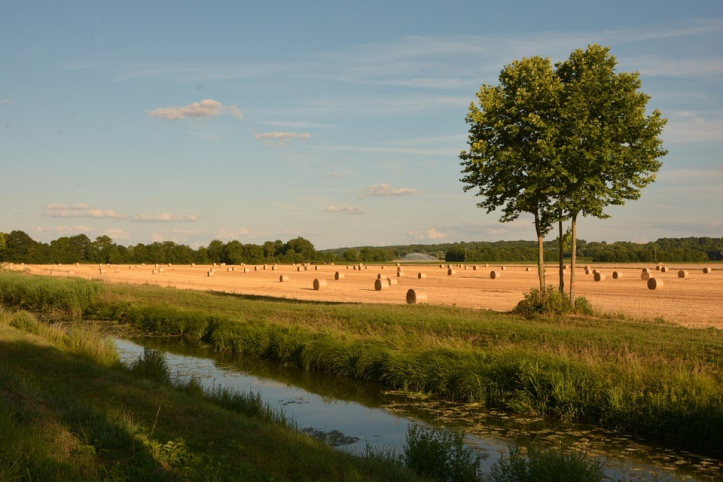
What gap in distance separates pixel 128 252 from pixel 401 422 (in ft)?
394

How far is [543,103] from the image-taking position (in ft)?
83.9

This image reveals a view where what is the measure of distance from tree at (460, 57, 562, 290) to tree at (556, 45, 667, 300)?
2.29 feet

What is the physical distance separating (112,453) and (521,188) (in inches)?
871

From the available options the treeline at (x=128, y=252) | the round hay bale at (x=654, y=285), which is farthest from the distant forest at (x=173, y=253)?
the round hay bale at (x=654, y=285)

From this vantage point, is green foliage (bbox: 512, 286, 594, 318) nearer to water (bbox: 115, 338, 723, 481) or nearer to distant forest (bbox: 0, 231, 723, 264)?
water (bbox: 115, 338, 723, 481)

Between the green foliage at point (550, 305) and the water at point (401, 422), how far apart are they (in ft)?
32.5

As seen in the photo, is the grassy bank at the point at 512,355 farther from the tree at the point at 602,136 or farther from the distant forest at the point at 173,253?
the distant forest at the point at 173,253

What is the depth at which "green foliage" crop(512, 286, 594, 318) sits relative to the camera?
25219 millimetres

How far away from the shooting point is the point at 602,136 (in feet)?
79.7

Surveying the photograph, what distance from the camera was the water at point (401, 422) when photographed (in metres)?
11.3

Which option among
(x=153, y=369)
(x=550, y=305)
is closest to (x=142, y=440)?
(x=153, y=369)

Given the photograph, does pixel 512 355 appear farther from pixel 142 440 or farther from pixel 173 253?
pixel 173 253

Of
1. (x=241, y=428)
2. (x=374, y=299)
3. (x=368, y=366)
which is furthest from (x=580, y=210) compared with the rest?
(x=241, y=428)

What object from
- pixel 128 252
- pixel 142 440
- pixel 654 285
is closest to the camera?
pixel 142 440
